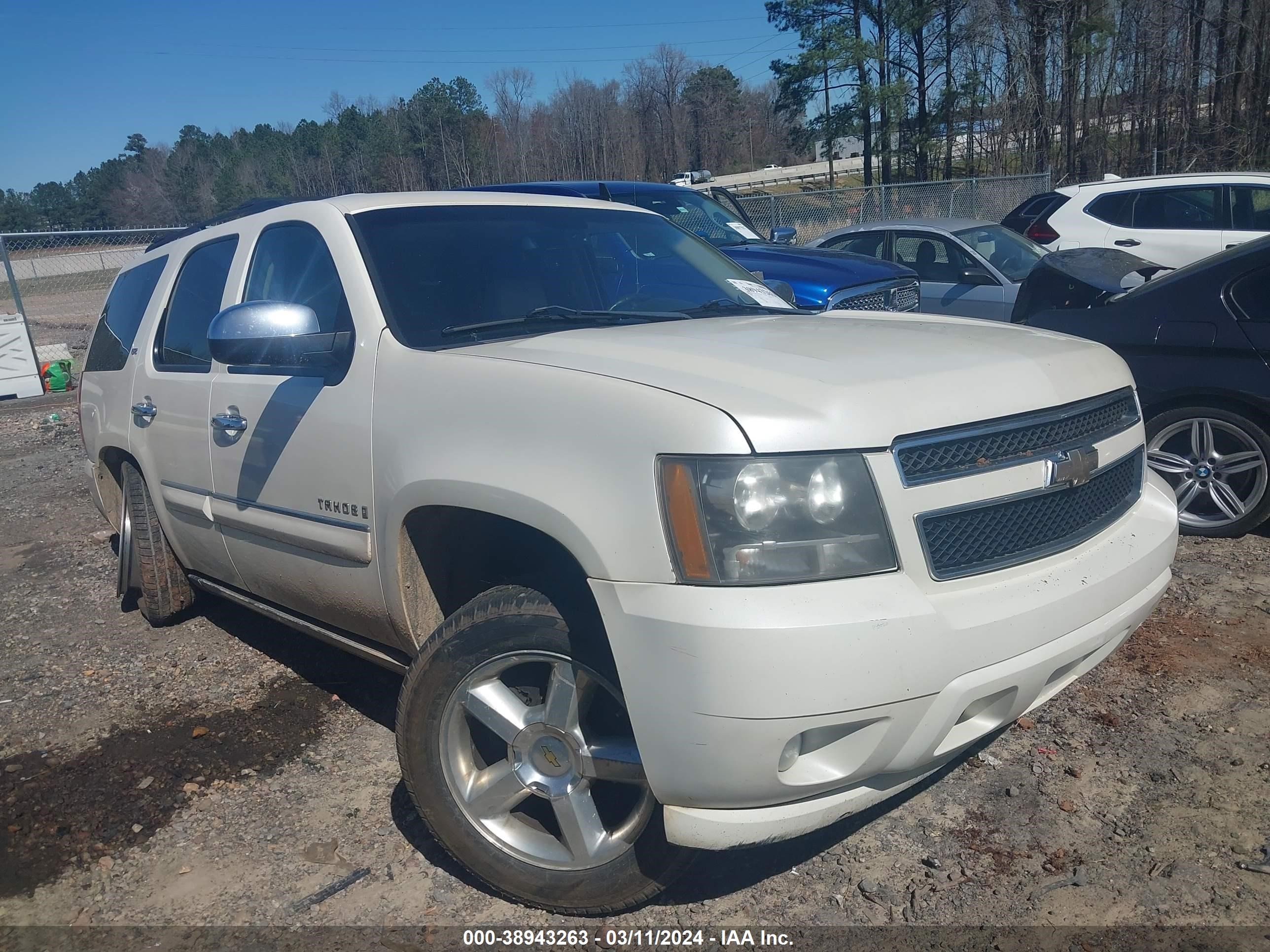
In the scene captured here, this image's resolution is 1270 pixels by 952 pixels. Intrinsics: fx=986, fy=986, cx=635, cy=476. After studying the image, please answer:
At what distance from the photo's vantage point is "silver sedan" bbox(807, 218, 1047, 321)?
30.9ft

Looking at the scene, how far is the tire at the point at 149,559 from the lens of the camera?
14.6 ft

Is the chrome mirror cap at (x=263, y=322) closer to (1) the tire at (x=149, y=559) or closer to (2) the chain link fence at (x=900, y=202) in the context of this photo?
(1) the tire at (x=149, y=559)

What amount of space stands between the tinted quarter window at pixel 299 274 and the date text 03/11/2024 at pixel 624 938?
5.91ft

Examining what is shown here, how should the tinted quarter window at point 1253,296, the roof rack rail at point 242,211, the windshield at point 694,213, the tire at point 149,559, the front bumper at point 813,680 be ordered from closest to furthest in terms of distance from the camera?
the front bumper at point 813,680 → the roof rack rail at point 242,211 → the tire at point 149,559 → the tinted quarter window at point 1253,296 → the windshield at point 694,213

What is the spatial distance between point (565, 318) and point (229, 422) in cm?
127

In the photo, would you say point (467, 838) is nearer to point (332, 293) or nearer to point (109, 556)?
point (332, 293)

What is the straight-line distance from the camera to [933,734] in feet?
7.12

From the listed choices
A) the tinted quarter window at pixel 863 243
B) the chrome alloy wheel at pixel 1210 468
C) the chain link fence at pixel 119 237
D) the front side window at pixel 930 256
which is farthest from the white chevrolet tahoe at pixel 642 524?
the chain link fence at pixel 119 237

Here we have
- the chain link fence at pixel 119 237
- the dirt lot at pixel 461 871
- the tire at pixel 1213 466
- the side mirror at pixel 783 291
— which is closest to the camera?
the dirt lot at pixel 461 871

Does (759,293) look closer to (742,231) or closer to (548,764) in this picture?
(548,764)

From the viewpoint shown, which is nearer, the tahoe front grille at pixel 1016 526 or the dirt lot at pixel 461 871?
the tahoe front grille at pixel 1016 526

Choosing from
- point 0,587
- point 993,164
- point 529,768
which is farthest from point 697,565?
point 993,164

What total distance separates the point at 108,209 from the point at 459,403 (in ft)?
164

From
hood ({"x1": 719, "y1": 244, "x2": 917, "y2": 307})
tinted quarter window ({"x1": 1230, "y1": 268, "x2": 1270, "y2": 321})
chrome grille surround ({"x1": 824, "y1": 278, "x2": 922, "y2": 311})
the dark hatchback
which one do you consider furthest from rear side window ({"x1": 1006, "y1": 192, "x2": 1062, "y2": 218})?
tinted quarter window ({"x1": 1230, "y1": 268, "x2": 1270, "y2": 321})
